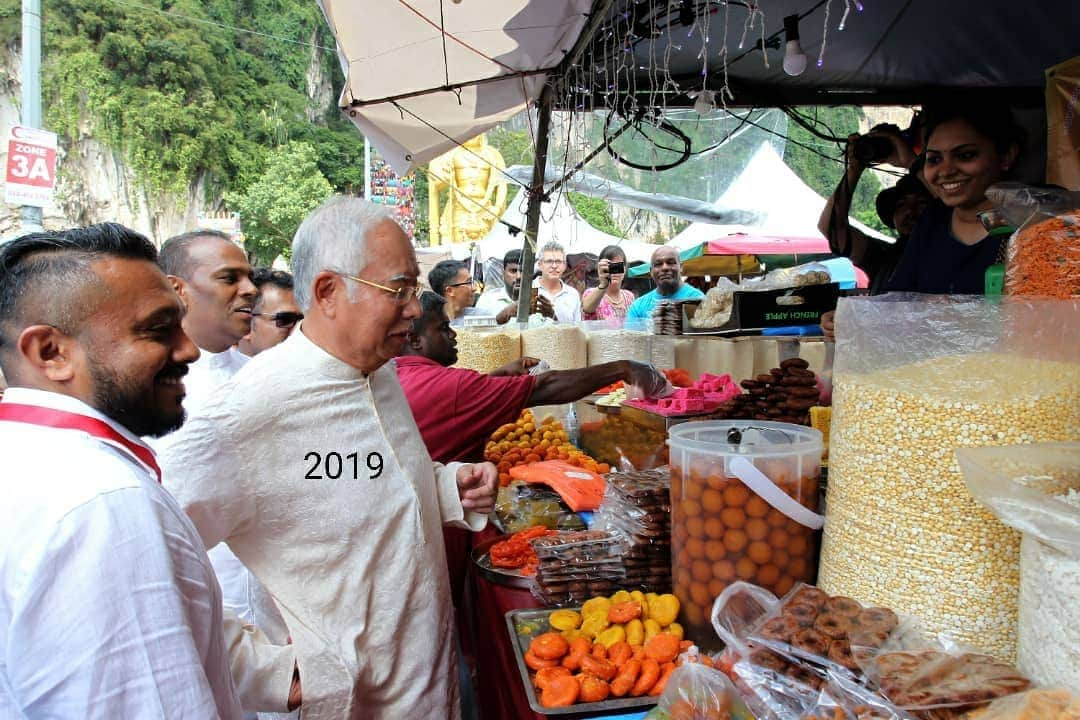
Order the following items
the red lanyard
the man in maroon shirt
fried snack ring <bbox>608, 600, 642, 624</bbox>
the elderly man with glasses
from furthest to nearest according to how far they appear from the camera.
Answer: the elderly man with glasses → the man in maroon shirt → fried snack ring <bbox>608, 600, 642, 624</bbox> → the red lanyard

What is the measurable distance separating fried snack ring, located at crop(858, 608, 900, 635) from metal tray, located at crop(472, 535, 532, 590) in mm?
1012

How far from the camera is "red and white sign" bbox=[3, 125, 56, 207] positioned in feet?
27.1

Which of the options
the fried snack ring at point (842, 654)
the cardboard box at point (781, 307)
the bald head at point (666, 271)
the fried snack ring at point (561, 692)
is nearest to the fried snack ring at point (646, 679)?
the fried snack ring at point (561, 692)

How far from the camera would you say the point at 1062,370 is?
1.02 m

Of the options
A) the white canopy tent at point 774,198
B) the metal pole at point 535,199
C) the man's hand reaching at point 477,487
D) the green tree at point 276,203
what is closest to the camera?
the man's hand reaching at point 477,487

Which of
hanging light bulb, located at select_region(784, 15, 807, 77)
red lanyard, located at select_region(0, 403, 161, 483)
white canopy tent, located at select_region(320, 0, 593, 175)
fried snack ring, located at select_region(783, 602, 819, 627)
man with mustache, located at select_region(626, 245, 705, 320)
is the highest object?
white canopy tent, located at select_region(320, 0, 593, 175)

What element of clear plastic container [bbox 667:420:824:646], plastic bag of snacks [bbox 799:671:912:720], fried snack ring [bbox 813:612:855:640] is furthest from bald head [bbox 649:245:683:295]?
plastic bag of snacks [bbox 799:671:912:720]

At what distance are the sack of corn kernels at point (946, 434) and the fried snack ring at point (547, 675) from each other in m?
0.54

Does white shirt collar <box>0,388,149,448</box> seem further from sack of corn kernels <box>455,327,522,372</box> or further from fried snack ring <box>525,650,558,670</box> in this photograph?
sack of corn kernels <box>455,327,522,372</box>

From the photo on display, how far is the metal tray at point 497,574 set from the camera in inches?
75.8

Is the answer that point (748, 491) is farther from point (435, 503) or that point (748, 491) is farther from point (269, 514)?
point (269, 514)

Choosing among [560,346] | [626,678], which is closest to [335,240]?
[626,678]

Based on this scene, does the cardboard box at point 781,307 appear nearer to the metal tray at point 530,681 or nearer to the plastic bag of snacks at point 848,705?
the metal tray at point 530,681

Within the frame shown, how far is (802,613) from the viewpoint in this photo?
1.10 m
